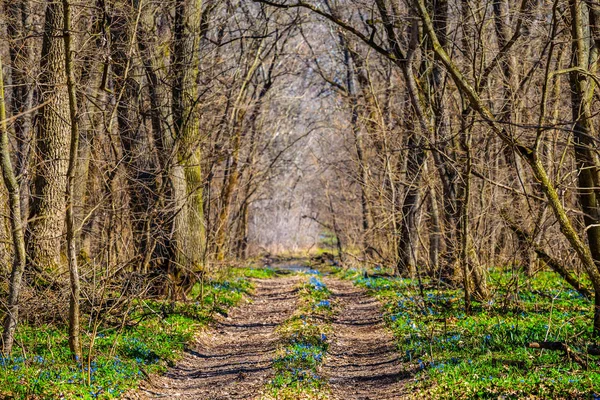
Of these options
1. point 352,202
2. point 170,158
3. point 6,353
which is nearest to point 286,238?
point 352,202

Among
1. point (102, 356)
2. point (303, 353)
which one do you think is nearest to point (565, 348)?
point (303, 353)

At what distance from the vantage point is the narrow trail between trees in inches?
336

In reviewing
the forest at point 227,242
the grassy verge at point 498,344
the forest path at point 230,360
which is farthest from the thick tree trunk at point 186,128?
the grassy verge at point 498,344

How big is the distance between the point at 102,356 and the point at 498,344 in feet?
18.0

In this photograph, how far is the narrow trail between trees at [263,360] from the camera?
853 centimetres

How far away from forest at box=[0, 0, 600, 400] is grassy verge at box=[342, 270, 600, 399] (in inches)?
1.8

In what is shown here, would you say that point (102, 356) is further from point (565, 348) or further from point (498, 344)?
point (565, 348)

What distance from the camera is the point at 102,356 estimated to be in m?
8.89

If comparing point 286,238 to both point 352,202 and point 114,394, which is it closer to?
point 352,202

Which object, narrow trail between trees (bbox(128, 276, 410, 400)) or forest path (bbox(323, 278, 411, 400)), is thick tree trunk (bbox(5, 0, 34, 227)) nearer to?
narrow trail between trees (bbox(128, 276, 410, 400))

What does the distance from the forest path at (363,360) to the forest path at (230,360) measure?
1022 mm

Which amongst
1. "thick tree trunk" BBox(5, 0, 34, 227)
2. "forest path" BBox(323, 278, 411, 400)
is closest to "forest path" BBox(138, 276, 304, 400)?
"forest path" BBox(323, 278, 411, 400)

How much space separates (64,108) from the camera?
12.6 meters

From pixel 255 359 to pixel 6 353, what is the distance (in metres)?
3.70
